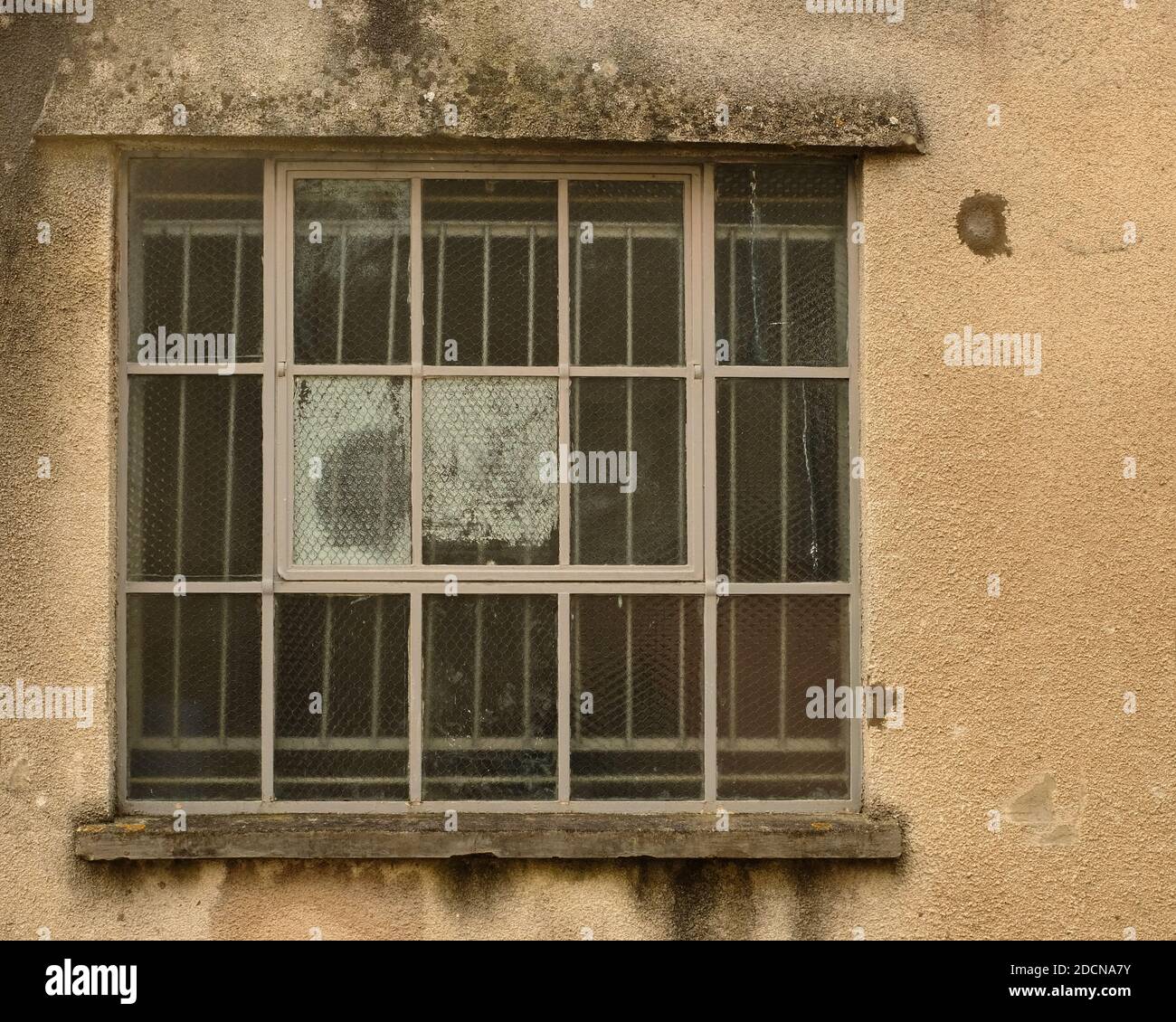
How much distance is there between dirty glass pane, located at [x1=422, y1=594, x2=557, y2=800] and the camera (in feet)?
13.8

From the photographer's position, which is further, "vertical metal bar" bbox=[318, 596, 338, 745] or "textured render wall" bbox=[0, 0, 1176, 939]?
"vertical metal bar" bbox=[318, 596, 338, 745]

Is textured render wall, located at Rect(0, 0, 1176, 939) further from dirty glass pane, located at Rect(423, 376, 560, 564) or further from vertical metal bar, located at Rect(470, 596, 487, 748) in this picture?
dirty glass pane, located at Rect(423, 376, 560, 564)

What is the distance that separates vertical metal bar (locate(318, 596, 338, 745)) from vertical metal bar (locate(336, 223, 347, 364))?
836mm

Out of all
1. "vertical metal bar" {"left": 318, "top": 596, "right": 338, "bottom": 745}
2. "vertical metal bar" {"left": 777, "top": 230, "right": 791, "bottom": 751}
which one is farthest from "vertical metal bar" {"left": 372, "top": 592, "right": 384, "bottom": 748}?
"vertical metal bar" {"left": 777, "top": 230, "right": 791, "bottom": 751}

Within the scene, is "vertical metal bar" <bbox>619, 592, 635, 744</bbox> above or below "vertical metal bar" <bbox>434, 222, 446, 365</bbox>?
below

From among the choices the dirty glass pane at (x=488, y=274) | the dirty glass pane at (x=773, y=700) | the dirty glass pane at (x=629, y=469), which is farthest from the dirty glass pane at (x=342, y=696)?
the dirty glass pane at (x=773, y=700)

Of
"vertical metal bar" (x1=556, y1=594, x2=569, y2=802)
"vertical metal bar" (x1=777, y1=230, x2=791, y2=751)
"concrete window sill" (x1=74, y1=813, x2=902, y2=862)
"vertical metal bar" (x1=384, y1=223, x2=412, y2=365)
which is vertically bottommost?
"concrete window sill" (x1=74, y1=813, x2=902, y2=862)

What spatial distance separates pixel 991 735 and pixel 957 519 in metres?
0.72

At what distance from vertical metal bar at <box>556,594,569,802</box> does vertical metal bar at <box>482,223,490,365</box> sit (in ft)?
2.82

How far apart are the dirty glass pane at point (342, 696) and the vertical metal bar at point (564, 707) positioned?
1.67 feet

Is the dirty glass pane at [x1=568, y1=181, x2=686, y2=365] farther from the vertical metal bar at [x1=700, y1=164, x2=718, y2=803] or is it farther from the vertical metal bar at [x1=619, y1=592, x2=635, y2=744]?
the vertical metal bar at [x1=619, y1=592, x2=635, y2=744]

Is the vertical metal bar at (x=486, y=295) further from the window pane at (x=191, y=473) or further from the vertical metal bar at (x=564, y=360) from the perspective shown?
the window pane at (x=191, y=473)

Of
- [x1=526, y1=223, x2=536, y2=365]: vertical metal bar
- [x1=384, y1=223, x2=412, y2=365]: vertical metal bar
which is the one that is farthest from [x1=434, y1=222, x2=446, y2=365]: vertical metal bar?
[x1=526, y1=223, x2=536, y2=365]: vertical metal bar

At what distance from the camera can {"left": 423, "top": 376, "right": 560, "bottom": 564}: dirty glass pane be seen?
4.25 meters
